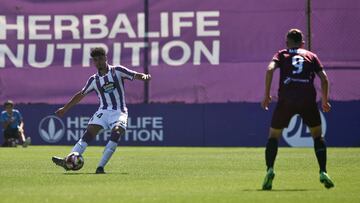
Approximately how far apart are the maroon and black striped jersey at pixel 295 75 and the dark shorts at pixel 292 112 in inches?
2.9

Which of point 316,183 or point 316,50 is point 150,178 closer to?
point 316,183

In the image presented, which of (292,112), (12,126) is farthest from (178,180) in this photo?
(12,126)

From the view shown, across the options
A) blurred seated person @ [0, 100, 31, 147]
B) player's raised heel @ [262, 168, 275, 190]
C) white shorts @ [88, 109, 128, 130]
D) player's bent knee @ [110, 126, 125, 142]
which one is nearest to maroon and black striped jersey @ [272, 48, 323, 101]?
player's raised heel @ [262, 168, 275, 190]

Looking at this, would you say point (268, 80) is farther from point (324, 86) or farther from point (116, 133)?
point (116, 133)

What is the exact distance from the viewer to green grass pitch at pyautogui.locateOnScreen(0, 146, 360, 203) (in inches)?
487

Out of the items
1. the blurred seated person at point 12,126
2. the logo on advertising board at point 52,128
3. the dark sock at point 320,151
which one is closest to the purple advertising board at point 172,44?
the logo on advertising board at point 52,128

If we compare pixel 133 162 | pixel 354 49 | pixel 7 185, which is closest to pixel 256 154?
pixel 133 162

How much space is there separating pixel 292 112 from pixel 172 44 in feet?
54.8

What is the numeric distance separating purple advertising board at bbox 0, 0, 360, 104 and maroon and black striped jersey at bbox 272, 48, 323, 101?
50.7 ft

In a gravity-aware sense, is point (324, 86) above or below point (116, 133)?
above

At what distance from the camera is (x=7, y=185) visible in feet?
46.8

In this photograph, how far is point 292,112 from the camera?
1341cm

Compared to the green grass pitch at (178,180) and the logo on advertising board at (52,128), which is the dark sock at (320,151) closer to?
the green grass pitch at (178,180)

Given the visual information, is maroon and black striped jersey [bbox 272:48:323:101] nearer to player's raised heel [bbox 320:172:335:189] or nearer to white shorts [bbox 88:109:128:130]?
player's raised heel [bbox 320:172:335:189]
